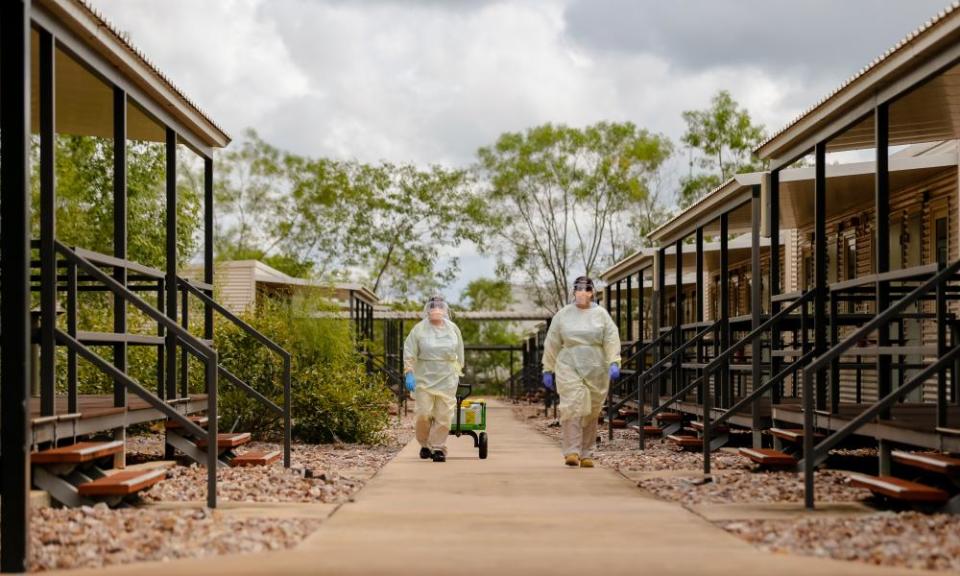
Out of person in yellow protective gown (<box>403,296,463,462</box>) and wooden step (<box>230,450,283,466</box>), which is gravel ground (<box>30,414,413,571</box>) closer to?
wooden step (<box>230,450,283,466</box>)

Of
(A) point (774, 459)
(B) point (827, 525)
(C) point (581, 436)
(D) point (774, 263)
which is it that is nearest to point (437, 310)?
(C) point (581, 436)

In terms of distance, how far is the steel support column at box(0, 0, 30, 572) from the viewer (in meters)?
6.11

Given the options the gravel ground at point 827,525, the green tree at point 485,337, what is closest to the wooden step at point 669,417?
the gravel ground at point 827,525

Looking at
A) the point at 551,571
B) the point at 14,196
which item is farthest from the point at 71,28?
the point at 551,571

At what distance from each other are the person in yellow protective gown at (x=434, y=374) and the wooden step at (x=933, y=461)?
5.54 meters

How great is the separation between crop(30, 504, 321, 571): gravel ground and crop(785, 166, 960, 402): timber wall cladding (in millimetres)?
10608

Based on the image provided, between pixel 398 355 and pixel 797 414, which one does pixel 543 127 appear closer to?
pixel 398 355

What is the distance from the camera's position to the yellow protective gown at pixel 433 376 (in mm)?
13164

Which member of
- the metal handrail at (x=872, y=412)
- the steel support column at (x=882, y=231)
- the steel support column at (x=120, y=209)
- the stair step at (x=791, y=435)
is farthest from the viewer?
the stair step at (x=791, y=435)

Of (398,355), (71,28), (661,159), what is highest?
(661,159)

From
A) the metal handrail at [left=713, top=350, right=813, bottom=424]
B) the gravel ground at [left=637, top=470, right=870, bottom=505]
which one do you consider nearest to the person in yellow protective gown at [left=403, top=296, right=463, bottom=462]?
the metal handrail at [left=713, top=350, right=813, bottom=424]

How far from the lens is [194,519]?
24.6 ft

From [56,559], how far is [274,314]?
32.1ft

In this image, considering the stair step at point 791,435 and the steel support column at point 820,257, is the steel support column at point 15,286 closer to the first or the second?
the stair step at point 791,435
